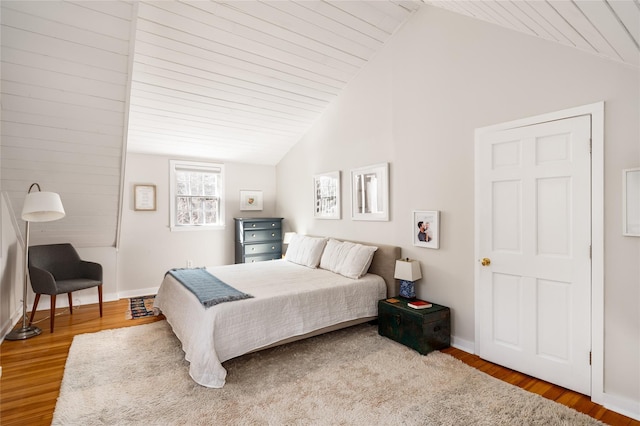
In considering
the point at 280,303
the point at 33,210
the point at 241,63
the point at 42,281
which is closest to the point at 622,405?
the point at 280,303

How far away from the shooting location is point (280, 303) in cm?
287

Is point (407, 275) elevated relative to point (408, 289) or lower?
elevated

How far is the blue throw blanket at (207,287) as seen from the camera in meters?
2.68

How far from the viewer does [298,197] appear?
5.50 metres

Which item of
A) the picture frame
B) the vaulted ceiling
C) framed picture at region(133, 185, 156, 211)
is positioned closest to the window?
framed picture at region(133, 185, 156, 211)

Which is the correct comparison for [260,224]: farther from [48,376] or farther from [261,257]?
[48,376]

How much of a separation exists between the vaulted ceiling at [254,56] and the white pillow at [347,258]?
1990 mm

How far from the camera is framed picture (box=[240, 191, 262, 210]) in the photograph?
5867mm

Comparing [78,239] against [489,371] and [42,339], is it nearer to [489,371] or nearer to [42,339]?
[42,339]

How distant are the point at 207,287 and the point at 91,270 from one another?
6.94 ft

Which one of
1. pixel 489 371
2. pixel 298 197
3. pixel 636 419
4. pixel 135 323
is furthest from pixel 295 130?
pixel 636 419

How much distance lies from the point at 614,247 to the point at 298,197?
407cm

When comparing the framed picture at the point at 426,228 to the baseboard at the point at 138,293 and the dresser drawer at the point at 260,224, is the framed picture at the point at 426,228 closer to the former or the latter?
the dresser drawer at the point at 260,224

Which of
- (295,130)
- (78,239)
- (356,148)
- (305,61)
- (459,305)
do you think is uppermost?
(305,61)
